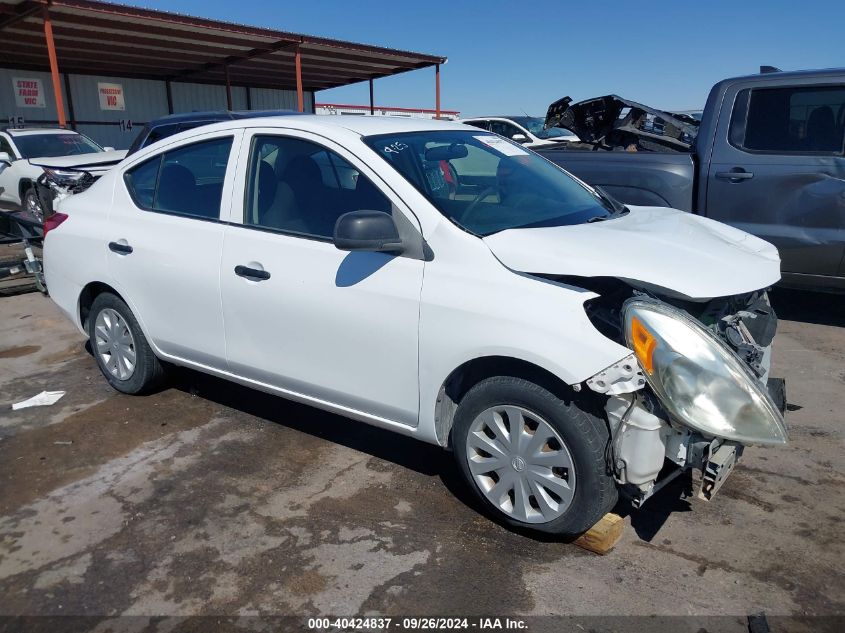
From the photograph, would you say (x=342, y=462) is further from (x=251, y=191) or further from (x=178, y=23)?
(x=178, y=23)

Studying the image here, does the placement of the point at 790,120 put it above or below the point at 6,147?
above

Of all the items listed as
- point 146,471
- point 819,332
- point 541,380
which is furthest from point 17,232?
point 819,332

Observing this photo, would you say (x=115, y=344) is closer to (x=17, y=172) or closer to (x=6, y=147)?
(x=17, y=172)

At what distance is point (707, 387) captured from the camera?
2.52m

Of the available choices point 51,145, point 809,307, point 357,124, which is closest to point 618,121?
point 809,307

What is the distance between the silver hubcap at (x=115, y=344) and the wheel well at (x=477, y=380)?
2.37 meters

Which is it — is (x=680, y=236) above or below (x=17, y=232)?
above

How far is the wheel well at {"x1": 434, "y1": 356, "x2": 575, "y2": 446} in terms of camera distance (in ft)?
8.81

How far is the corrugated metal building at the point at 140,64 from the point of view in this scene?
14344mm

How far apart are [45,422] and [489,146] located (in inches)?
127

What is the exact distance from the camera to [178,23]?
48.1ft

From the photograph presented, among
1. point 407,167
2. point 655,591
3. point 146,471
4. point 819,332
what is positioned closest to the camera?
point 655,591

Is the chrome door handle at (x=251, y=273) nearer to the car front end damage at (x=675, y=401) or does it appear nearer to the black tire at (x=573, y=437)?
the black tire at (x=573, y=437)

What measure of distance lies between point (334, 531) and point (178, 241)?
6.26 feet
